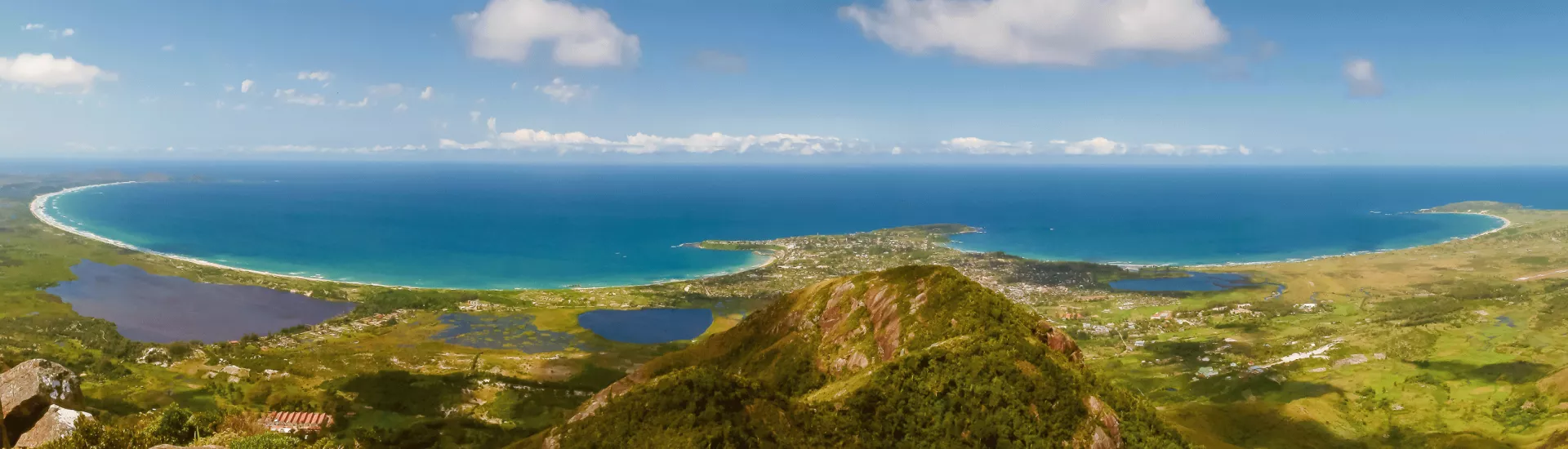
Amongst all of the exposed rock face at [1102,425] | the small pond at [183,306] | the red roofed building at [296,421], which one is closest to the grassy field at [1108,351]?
the red roofed building at [296,421]

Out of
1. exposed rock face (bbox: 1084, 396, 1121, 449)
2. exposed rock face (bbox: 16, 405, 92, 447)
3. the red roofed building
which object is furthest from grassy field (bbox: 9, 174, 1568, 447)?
exposed rock face (bbox: 1084, 396, 1121, 449)

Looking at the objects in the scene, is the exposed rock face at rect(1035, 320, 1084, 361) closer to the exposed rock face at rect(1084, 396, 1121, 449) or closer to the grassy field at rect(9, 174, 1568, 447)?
→ the exposed rock face at rect(1084, 396, 1121, 449)

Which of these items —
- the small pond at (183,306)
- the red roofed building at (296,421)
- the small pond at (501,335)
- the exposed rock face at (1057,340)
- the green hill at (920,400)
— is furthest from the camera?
the small pond at (183,306)

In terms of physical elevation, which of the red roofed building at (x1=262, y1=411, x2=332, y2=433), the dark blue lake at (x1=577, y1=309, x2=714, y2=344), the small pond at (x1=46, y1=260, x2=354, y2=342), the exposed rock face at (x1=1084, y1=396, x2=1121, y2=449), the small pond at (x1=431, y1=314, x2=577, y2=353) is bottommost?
the dark blue lake at (x1=577, y1=309, x2=714, y2=344)

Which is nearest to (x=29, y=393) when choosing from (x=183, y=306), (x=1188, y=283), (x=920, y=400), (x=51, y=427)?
(x=51, y=427)

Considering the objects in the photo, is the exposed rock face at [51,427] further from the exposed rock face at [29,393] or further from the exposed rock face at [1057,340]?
the exposed rock face at [1057,340]

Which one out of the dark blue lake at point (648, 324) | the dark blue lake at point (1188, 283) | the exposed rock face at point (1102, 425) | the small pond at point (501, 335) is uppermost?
the exposed rock face at point (1102, 425)

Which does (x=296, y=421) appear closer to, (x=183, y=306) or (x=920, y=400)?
(x=920, y=400)
